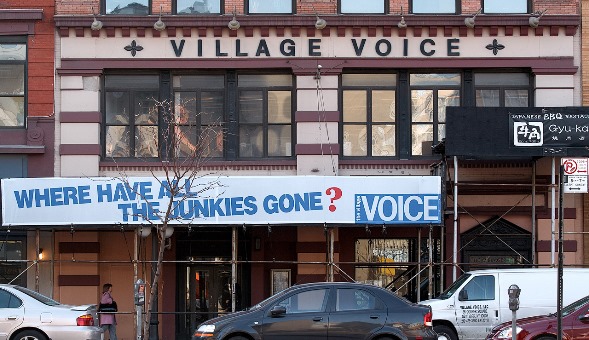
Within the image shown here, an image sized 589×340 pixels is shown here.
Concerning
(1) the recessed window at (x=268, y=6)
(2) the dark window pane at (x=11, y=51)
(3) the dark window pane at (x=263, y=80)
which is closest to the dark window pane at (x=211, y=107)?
(3) the dark window pane at (x=263, y=80)

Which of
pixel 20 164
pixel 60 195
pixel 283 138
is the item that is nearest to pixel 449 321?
pixel 283 138

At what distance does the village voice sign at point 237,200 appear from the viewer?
2406 centimetres

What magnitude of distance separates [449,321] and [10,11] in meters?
13.2

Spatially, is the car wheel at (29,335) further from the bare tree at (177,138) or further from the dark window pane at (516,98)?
the dark window pane at (516,98)

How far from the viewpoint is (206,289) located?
1089 inches

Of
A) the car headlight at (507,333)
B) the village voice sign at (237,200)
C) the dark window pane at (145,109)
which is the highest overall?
the dark window pane at (145,109)

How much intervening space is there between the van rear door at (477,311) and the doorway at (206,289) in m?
7.19

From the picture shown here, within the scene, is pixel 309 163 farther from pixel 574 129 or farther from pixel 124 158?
pixel 574 129

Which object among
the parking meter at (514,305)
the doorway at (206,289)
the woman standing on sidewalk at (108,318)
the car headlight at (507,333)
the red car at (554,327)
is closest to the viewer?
the parking meter at (514,305)

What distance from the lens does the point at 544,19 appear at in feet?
87.9

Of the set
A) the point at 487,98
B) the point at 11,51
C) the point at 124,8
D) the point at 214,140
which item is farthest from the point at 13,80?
the point at 487,98

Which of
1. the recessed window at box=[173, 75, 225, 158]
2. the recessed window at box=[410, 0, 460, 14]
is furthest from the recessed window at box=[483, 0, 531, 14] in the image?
the recessed window at box=[173, 75, 225, 158]

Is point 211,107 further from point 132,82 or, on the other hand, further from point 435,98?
point 435,98

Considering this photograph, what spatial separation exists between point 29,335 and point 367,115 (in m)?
10.6
